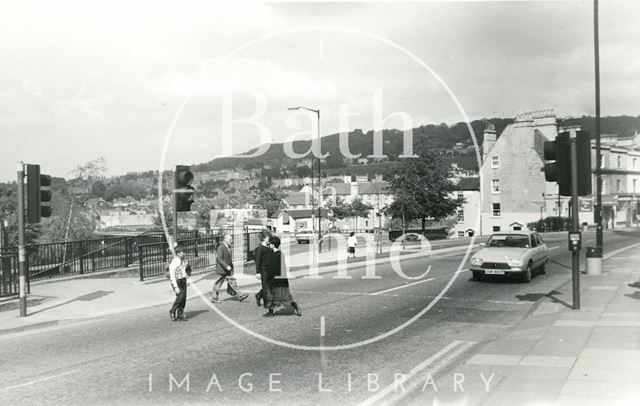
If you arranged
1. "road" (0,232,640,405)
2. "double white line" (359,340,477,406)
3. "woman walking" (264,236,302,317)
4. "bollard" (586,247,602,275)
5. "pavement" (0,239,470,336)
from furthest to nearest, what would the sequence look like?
"bollard" (586,247,602,275) → "pavement" (0,239,470,336) → "woman walking" (264,236,302,317) → "road" (0,232,640,405) → "double white line" (359,340,477,406)

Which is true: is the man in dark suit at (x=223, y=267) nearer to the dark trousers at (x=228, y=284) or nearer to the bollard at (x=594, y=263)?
the dark trousers at (x=228, y=284)

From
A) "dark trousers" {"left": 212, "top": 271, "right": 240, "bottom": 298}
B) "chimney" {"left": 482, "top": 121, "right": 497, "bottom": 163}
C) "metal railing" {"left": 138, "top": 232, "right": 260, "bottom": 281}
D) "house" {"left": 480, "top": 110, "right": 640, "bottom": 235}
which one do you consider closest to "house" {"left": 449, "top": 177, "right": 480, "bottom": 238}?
"house" {"left": 480, "top": 110, "right": 640, "bottom": 235}

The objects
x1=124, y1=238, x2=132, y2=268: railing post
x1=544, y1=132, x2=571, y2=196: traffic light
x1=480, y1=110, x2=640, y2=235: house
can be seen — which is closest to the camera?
x1=544, y1=132, x2=571, y2=196: traffic light

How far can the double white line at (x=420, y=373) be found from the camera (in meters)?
6.61

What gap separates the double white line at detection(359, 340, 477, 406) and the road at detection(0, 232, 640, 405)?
0.06 metres

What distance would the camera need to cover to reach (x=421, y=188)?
56375 mm

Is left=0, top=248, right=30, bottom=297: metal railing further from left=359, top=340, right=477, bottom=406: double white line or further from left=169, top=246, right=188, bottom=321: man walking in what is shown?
left=359, top=340, right=477, bottom=406: double white line

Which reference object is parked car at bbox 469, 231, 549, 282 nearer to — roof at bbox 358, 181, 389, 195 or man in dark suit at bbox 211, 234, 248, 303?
man in dark suit at bbox 211, 234, 248, 303

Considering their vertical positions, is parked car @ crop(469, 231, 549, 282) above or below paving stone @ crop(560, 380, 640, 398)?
above

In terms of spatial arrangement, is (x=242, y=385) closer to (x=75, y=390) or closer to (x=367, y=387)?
(x=367, y=387)

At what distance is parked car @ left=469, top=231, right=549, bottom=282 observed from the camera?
17.3 meters

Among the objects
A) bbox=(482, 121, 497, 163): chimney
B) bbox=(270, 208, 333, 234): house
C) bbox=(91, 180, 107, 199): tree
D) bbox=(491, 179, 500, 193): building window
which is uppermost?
bbox=(482, 121, 497, 163): chimney

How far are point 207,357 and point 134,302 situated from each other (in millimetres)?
6686

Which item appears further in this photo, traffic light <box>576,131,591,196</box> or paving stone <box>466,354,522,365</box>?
traffic light <box>576,131,591,196</box>
